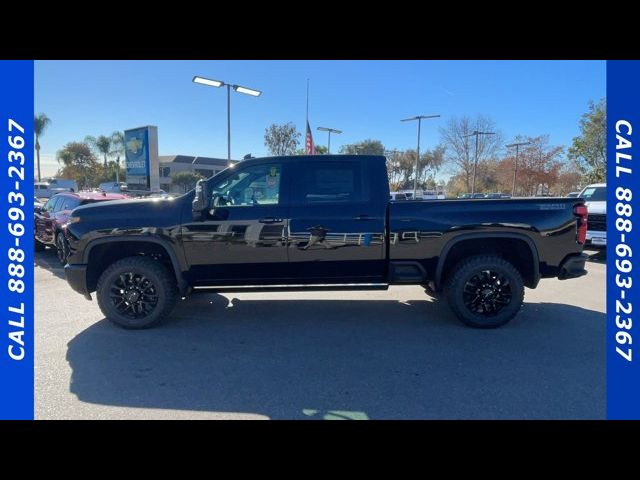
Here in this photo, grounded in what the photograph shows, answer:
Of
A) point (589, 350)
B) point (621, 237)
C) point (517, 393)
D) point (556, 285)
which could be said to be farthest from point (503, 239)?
Result: point (556, 285)

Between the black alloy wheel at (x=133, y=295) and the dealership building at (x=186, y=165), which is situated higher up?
the dealership building at (x=186, y=165)

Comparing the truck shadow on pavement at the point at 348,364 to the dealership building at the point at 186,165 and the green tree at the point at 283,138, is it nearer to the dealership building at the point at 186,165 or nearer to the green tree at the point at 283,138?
the green tree at the point at 283,138

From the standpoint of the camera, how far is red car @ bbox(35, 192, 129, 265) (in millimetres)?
8462

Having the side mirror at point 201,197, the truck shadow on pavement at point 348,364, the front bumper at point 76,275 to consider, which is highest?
the side mirror at point 201,197

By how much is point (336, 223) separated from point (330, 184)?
0.50 m

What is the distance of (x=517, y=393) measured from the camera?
3080mm

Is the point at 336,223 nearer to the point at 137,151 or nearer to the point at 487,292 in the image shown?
the point at 487,292

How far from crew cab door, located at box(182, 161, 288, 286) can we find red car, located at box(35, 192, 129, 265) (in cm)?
521

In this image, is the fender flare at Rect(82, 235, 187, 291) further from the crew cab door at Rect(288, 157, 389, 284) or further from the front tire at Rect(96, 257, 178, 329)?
the crew cab door at Rect(288, 157, 389, 284)

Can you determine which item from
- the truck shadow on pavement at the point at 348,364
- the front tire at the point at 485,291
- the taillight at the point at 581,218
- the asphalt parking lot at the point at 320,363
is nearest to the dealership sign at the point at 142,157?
the asphalt parking lot at the point at 320,363

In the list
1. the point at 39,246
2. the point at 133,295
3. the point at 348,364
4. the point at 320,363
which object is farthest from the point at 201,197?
the point at 39,246

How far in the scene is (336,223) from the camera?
4.37 meters

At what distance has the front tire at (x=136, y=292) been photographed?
14.5ft

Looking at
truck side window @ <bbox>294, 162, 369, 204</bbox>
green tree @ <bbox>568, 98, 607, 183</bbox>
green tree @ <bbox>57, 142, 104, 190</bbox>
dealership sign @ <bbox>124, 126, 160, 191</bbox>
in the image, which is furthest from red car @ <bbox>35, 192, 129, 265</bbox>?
green tree @ <bbox>57, 142, 104, 190</bbox>
